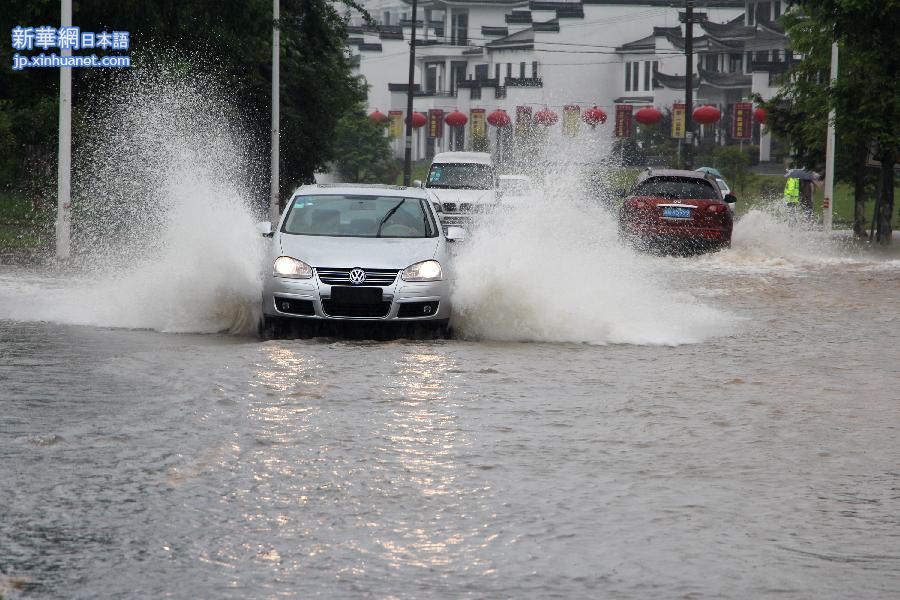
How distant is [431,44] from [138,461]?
105352mm

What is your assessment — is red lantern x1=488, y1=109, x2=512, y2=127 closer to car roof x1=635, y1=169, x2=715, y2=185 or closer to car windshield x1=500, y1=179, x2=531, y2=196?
car windshield x1=500, y1=179, x2=531, y2=196

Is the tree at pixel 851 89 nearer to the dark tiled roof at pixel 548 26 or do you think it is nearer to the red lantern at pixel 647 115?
the red lantern at pixel 647 115

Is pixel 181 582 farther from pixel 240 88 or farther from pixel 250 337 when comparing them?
pixel 240 88

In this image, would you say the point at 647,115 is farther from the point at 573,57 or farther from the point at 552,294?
the point at 552,294

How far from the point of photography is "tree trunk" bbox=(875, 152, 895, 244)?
3494 cm

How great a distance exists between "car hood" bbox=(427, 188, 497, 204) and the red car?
426cm

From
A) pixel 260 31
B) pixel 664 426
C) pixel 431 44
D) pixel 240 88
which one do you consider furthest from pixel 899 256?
pixel 431 44

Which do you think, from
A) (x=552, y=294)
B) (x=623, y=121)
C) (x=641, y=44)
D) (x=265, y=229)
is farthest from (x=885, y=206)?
(x=641, y=44)

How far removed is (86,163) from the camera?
2923 cm

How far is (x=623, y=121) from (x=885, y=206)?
54.6 meters


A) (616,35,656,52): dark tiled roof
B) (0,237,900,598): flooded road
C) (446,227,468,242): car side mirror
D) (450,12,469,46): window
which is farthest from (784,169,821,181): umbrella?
(450,12,469,46): window

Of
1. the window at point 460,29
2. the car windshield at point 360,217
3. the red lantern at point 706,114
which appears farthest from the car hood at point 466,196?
the window at point 460,29

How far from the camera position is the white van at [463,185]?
31.7m

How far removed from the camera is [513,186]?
35.7m
